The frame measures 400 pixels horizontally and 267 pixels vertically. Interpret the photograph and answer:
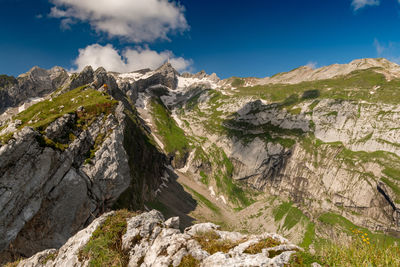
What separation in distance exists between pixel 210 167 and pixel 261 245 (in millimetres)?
172647

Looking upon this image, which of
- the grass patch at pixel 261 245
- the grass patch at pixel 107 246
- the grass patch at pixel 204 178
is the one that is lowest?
the grass patch at pixel 107 246

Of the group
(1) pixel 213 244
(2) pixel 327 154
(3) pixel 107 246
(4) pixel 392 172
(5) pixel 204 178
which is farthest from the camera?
(5) pixel 204 178

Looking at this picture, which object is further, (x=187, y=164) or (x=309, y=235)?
(x=187, y=164)

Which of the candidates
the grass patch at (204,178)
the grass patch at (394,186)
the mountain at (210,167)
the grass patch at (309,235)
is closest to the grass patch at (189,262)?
the mountain at (210,167)

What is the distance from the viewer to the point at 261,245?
11602mm

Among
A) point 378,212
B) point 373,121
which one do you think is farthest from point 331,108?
point 378,212

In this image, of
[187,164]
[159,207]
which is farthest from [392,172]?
[187,164]

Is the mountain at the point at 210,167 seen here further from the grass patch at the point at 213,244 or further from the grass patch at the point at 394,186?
the grass patch at the point at 213,244

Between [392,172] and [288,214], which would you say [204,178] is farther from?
[392,172]

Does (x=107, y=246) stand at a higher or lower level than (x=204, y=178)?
lower

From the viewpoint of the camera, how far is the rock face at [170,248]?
1066 cm

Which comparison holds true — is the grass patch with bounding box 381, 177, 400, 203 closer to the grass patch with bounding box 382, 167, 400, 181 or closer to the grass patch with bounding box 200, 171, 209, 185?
the grass patch with bounding box 382, 167, 400, 181

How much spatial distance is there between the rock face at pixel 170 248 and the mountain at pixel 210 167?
102 inches

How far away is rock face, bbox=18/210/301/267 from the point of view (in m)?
10.7
